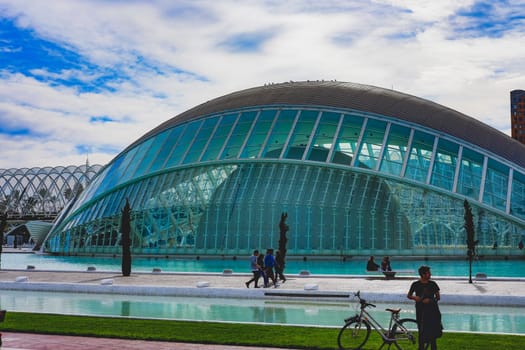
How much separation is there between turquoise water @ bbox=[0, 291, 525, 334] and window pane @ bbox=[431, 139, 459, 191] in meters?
26.9

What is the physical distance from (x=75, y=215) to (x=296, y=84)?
23.6 metres

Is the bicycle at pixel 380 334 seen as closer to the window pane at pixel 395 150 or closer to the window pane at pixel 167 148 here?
the window pane at pixel 395 150

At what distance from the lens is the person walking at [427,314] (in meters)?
10.5

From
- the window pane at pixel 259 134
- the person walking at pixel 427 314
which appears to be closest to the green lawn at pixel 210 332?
the person walking at pixel 427 314

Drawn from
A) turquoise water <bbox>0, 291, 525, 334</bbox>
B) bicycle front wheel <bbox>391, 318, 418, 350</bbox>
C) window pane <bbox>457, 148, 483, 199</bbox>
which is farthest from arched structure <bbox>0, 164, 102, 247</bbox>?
bicycle front wheel <bbox>391, 318, 418, 350</bbox>

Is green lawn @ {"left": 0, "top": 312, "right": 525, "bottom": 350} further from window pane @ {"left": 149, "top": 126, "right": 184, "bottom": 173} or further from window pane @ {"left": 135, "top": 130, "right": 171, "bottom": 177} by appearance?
window pane @ {"left": 135, "top": 130, "right": 171, "bottom": 177}

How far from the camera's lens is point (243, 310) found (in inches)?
752

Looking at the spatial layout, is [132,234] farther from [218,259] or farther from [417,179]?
[417,179]

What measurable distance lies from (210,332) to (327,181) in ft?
113

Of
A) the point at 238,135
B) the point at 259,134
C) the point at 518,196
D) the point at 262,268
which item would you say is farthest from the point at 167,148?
the point at 262,268

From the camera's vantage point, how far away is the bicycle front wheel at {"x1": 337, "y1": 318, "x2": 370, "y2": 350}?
12.4m

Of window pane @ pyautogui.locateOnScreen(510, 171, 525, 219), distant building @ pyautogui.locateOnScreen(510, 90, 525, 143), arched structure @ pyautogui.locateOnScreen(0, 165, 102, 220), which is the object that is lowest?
window pane @ pyautogui.locateOnScreen(510, 171, 525, 219)

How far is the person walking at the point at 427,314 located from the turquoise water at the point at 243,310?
4777 millimetres

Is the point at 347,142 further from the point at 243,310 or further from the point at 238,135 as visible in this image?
the point at 243,310
